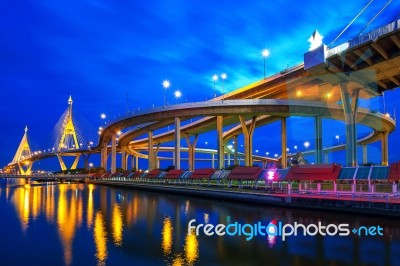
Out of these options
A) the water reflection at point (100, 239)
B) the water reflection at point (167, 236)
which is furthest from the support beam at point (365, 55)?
the water reflection at point (100, 239)

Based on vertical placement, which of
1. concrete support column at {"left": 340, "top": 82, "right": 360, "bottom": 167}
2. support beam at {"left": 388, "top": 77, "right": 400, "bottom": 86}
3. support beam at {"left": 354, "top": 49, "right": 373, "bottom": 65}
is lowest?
concrete support column at {"left": 340, "top": 82, "right": 360, "bottom": 167}

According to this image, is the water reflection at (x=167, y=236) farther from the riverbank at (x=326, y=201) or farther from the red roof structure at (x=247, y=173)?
the red roof structure at (x=247, y=173)

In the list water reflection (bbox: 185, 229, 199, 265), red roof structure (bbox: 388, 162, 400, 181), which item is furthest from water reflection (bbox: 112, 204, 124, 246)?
red roof structure (bbox: 388, 162, 400, 181)

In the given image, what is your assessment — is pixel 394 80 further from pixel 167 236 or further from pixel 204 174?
pixel 167 236

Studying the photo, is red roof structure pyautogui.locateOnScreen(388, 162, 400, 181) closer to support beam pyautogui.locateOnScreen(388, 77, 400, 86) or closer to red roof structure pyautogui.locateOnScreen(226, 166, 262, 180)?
red roof structure pyautogui.locateOnScreen(226, 166, 262, 180)

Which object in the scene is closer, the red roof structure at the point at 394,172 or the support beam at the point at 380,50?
the red roof structure at the point at 394,172

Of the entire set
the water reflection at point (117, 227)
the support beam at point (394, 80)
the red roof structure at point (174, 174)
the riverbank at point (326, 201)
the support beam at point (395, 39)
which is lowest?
the water reflection at point (117, 227)

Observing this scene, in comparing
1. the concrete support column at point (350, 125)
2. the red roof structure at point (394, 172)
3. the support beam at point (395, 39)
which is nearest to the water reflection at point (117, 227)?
the red roof structure at point (394, 172)

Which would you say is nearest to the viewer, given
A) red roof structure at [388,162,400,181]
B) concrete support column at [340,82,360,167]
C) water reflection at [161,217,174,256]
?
water reflection at [161,217,174,256]

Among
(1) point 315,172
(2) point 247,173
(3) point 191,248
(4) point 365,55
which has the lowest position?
(3) point 191,248

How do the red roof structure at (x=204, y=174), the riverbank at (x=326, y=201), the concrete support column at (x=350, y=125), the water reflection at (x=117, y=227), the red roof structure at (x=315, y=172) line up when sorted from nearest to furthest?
the water reflection at (x=117, y=227) < the riverbank at (x=326, y=201) < the red roof structure at (x=315, y=172) < the concrete support column at (x=350, y=125) < the red roof structure at (x=204, y=174)

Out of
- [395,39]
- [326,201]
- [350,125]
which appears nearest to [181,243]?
[326,201]

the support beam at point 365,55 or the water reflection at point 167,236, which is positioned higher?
the support beam at point 365,55

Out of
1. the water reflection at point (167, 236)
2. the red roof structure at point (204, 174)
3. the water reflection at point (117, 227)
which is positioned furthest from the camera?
the red roof structure at point (204, 174)
